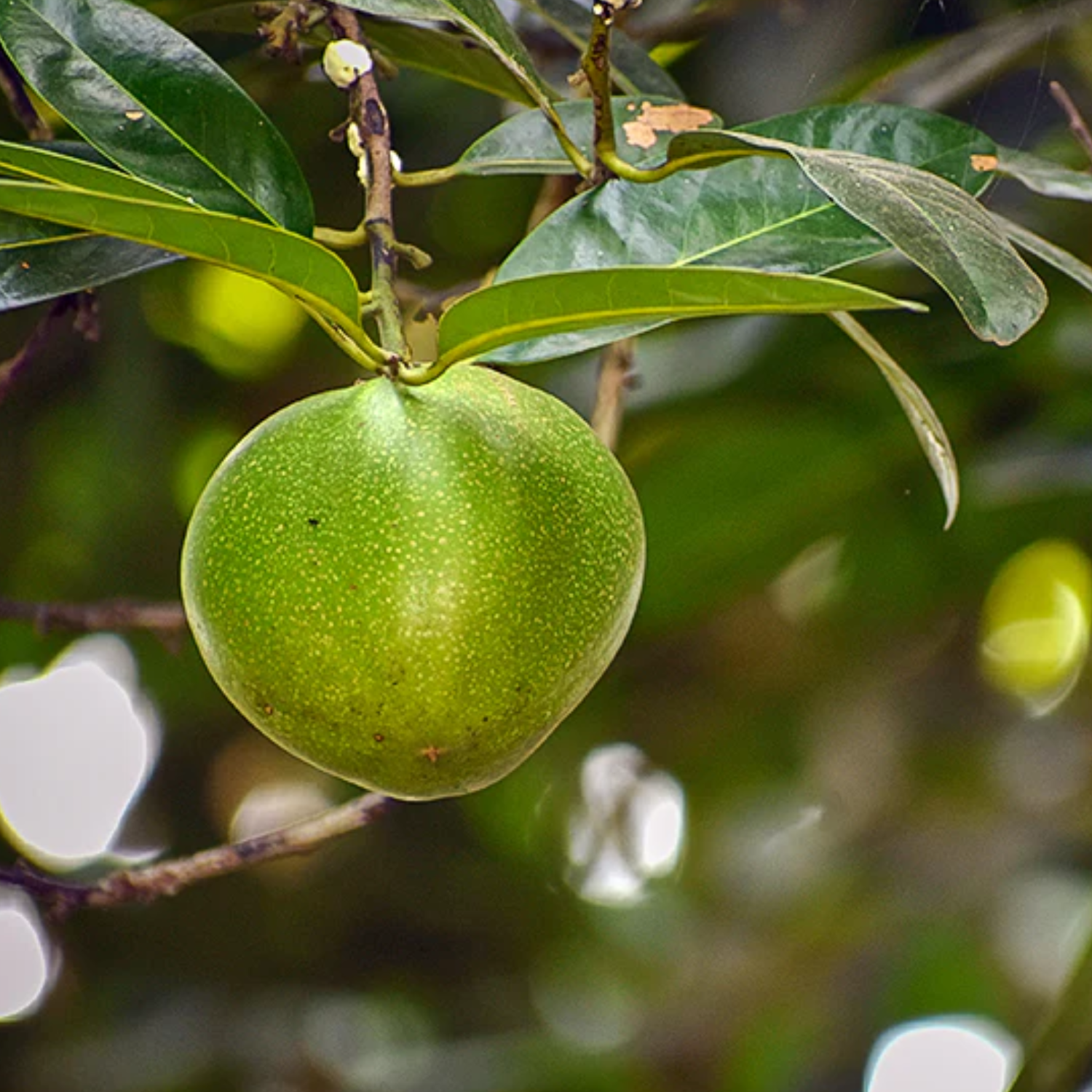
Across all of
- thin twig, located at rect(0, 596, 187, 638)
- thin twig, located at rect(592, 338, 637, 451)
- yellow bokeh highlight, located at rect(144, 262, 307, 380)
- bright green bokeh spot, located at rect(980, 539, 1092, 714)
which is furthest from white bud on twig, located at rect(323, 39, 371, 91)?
bright green bokeh spot, located at rect(980, 539, 1092, 714)

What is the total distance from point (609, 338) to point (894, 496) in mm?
923

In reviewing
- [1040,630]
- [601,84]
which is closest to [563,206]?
[601,84]

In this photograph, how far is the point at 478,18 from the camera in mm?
594

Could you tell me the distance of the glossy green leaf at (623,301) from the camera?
42cm

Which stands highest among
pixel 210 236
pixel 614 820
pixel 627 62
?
pixel 210 236

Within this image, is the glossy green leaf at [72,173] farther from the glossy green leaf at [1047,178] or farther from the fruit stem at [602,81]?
the glossy green leaf at [1047,178]

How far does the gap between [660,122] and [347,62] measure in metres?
0.14

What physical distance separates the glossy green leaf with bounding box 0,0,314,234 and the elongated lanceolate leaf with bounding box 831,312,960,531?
26 centimetres

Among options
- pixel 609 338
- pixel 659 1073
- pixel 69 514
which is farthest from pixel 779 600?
pixel 609 338

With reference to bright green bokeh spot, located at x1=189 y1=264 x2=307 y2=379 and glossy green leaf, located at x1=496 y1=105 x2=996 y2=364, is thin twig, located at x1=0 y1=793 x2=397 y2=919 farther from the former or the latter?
bright green bokeh spot, located at x1=189 y1=264 x2=307 y2=379

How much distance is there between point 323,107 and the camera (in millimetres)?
1168

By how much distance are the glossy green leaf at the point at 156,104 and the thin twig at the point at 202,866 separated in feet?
1.01

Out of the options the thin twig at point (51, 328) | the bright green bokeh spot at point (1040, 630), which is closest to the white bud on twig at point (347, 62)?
the thin twig at point (51, 328)

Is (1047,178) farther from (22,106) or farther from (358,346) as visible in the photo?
(22,106)
